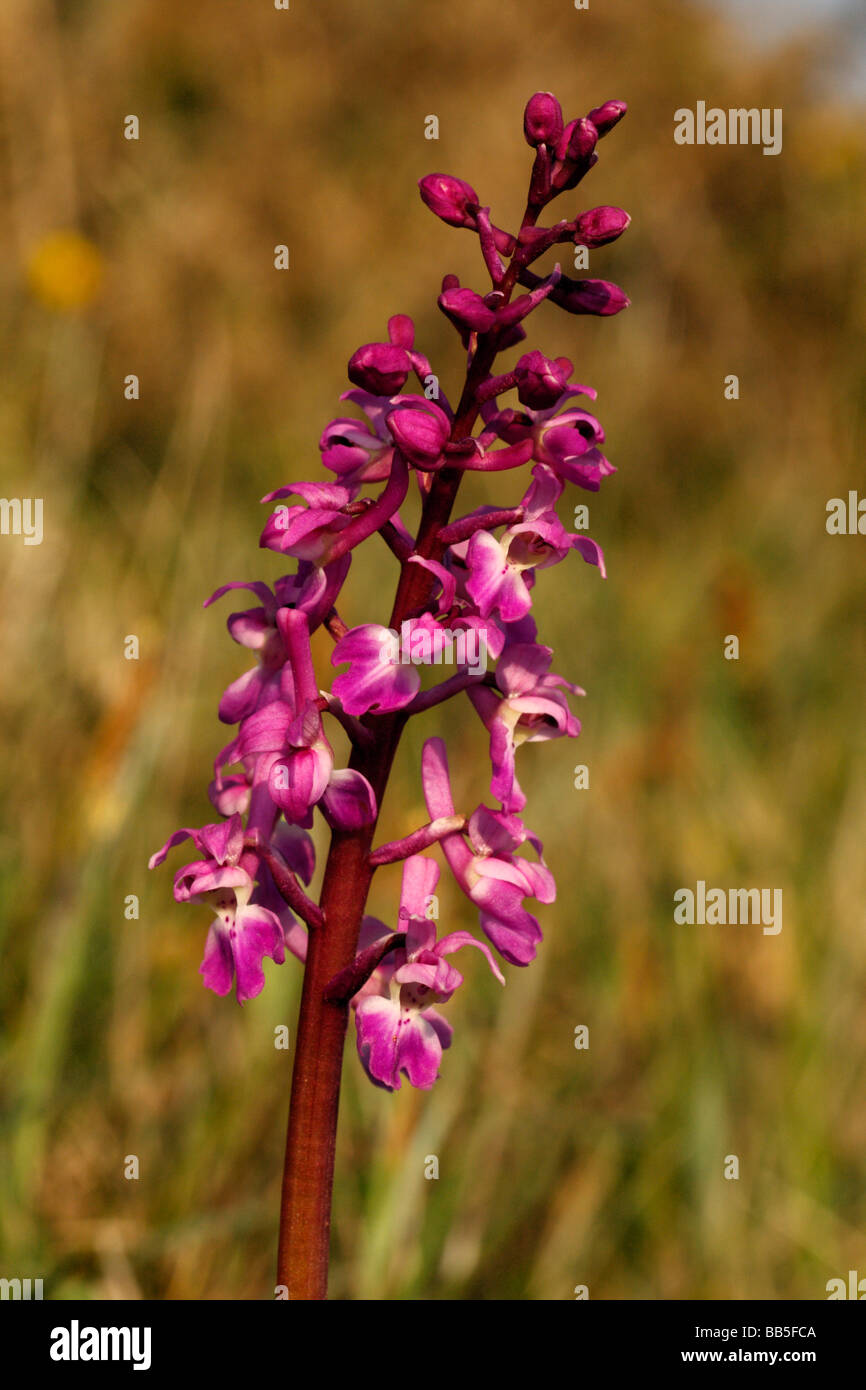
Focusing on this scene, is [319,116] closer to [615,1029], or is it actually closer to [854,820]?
[854,820]

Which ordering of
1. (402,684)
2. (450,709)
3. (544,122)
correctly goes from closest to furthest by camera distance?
(402,684), (544,122), (450,709)

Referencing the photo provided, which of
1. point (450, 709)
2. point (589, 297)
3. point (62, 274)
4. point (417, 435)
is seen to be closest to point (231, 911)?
point (417, 435)

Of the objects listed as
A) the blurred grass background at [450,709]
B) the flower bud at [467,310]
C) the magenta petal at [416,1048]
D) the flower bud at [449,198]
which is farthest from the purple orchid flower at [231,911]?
the blurred grass background at [450,709]

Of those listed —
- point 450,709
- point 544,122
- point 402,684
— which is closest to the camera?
point 402,684

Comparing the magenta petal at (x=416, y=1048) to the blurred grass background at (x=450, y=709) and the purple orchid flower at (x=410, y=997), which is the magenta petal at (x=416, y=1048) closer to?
the purple orchid flower at (x=410, y=997)

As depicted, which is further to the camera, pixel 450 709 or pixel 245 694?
pixel 450 709

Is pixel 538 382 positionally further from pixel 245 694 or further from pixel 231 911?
pixel 231 911

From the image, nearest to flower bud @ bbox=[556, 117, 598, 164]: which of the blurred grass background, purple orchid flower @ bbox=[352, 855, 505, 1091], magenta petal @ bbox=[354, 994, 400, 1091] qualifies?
purple orchid flower @ bbox=[352, 855, 505, 1091]
